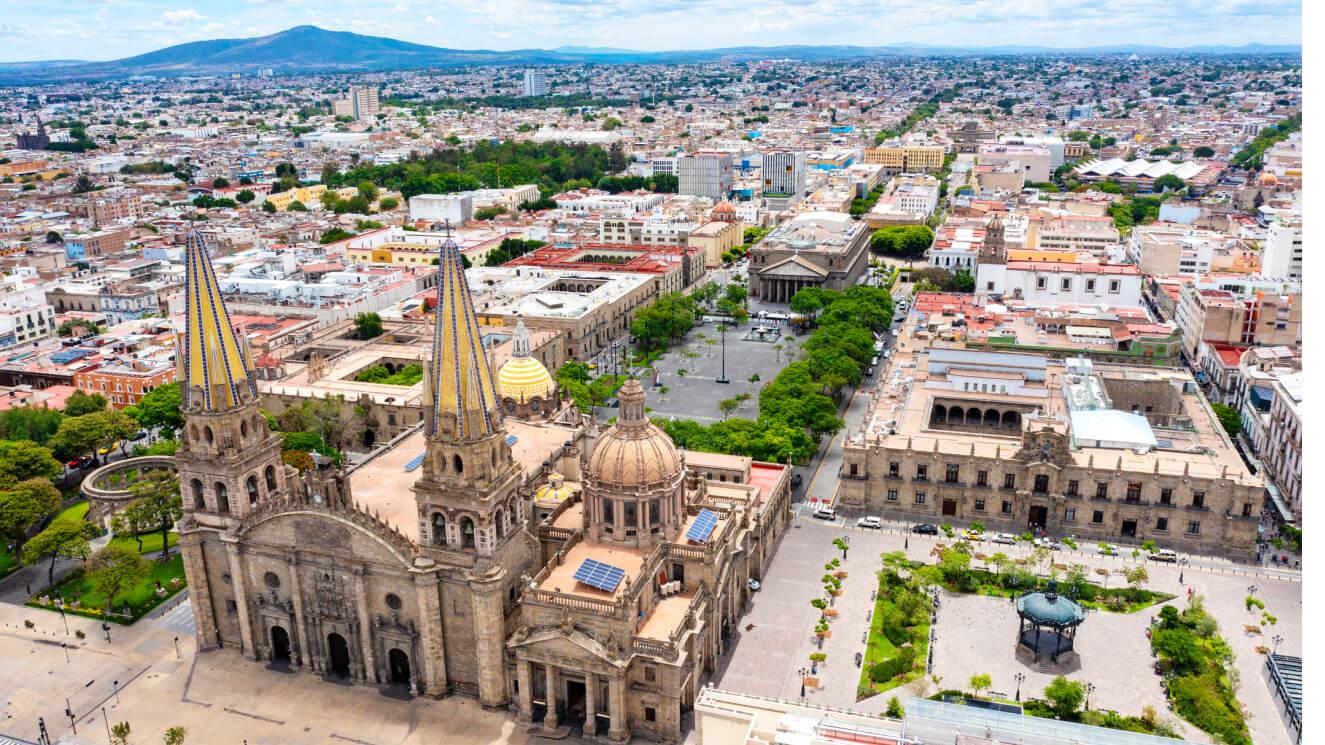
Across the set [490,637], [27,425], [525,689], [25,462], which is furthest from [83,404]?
[525,689]

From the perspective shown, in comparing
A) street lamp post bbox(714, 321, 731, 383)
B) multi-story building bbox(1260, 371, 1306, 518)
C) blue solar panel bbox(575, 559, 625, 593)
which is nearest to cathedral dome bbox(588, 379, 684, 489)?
blue solar panel bbox(575, 559, 625, 593)

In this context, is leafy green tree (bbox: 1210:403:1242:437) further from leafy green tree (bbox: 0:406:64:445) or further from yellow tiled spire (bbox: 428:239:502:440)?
leafy green tree (bbox: 0:406:64:445)

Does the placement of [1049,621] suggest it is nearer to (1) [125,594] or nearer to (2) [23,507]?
(1) [125,594]

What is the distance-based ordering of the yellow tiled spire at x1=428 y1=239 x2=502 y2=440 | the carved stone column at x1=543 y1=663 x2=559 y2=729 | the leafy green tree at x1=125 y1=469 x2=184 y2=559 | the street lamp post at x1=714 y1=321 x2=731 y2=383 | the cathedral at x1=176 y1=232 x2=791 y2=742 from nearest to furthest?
1. the yellow tiled spire at x1=428 y1=239 x2=502 y2=440
2. the cathedral at x1=176 y1=232 x2=791 y2=742
3. the carved stone column at x1=543 y1=663 x2=559 y2=729
4. the leafy green tree at x1=125 y1=469 x2=184 y2=559
5. the street lamp post at x1=714 y1=321 x2=731 y2=383

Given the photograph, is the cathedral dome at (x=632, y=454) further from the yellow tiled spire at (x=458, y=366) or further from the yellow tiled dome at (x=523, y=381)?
the yellow tiled dome at (x=523, y=381)

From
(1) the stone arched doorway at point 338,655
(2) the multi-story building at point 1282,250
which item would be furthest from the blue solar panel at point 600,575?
(2) the multi-story building at point 1282,250

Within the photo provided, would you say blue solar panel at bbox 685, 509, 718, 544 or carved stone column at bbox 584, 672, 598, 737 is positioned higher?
blue solar panel at bbox 685, 509, 718, 544

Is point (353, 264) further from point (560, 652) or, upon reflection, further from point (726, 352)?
point (560, 652)
